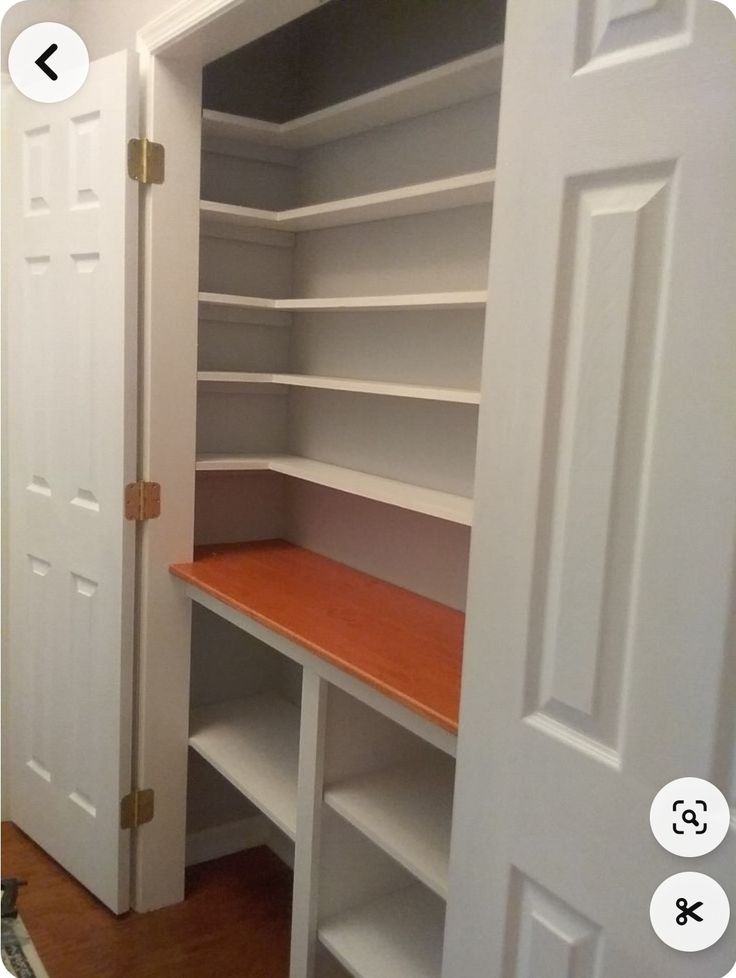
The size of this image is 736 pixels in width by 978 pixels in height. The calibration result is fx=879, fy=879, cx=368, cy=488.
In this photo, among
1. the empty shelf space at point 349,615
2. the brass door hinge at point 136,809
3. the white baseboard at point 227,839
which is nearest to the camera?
the empty shelf space at point 349,615

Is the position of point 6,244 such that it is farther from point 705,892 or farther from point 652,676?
point 705,892

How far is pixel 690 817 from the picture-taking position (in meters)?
1.00

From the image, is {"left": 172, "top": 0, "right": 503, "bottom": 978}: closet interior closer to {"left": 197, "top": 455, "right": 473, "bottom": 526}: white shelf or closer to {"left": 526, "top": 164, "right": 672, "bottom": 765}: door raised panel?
{"left": 197, "top": 455, "right": 473, "bottom": 526}: white shelf

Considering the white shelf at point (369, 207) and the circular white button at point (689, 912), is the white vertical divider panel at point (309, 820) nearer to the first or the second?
the circular white button at point (689, 912)

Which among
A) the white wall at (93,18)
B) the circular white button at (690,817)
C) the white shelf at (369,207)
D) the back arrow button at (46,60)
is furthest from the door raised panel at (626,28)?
the white wall at (93,18)

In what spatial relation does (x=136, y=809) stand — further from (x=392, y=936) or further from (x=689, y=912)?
(x=689, y=912)

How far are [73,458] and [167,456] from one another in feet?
1.01

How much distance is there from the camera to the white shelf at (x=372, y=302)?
6.12 ft

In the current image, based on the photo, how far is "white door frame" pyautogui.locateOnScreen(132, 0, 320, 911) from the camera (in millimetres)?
2281

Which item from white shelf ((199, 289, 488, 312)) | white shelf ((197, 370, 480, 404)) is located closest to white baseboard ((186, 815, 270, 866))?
white shelf ((197, 370, 480, 404))

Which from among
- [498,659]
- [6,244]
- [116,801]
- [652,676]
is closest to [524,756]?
[498,659]

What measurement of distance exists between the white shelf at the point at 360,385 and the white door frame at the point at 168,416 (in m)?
0.14

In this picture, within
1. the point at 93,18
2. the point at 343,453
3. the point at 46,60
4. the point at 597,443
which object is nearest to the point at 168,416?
the point at 343,453

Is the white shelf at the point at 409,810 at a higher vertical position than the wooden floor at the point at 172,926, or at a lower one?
higher
